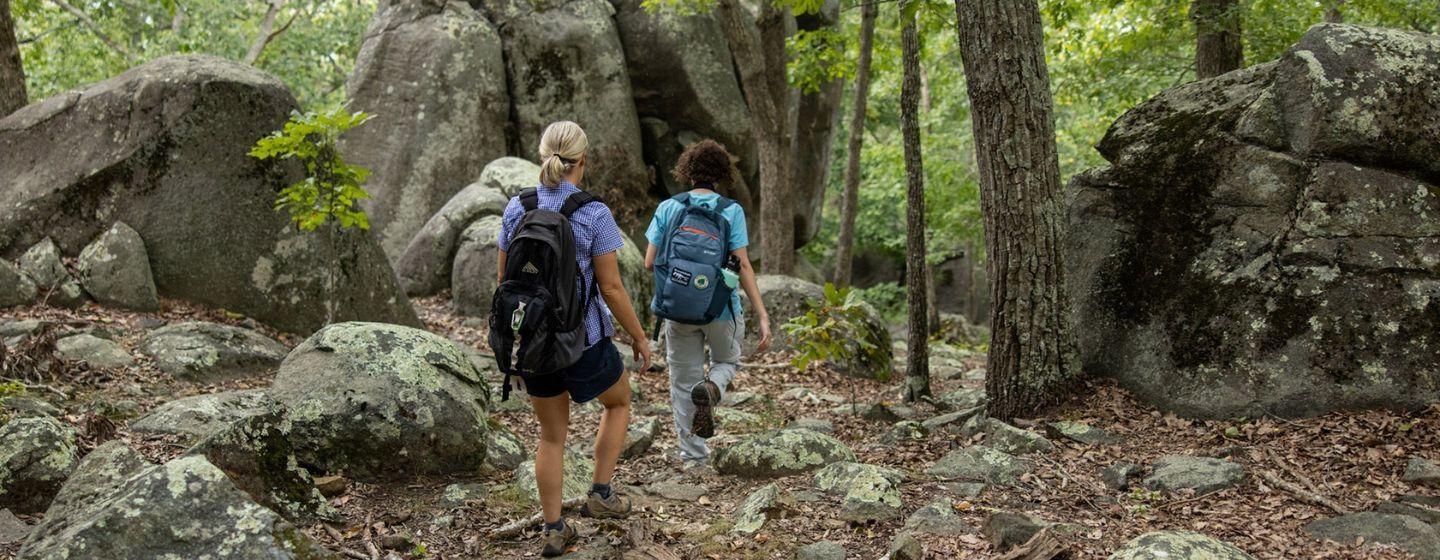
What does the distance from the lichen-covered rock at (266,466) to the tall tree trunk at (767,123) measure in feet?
31.5

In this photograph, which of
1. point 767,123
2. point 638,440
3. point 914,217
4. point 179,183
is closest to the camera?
point 638,440

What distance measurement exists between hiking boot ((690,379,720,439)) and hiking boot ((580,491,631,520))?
52.8 inches

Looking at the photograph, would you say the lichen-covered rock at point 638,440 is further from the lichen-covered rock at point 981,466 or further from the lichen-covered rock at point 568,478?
the lichen-covered rock at point 981,466

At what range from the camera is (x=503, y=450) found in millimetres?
6414

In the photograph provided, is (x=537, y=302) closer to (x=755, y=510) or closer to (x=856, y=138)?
(x=755, y=510)

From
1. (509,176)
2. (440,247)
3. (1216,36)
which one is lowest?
(440,247)

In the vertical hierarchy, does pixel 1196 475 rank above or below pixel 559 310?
below

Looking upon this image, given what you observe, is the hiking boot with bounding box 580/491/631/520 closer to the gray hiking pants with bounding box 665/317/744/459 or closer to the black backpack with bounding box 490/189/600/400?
the black backpack with bounding box 490/189/600/400

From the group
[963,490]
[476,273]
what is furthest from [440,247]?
[963,490]

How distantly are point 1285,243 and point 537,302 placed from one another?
4.95 meters

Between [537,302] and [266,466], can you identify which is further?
[266,466]

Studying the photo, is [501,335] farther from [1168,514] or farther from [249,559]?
[1168,514]

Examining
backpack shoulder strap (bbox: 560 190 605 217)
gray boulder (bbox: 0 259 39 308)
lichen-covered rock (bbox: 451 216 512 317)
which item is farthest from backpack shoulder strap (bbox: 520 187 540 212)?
lichen-covered rock (bbox: 451 216 512 317)

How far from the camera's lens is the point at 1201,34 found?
10.1m
